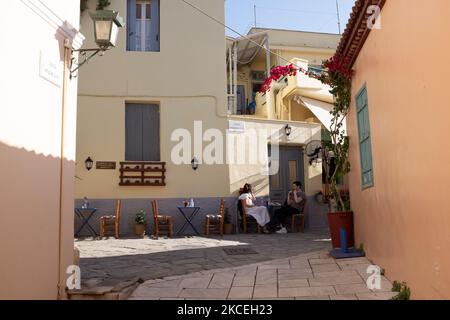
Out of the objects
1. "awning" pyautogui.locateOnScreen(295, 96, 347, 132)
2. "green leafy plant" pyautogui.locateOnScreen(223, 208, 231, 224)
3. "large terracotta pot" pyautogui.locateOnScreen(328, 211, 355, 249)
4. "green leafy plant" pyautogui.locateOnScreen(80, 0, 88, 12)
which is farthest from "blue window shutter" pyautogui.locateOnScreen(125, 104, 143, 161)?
"large terracotta pot" pyautogui.locateOnScreen(328, 211, 355, 249)

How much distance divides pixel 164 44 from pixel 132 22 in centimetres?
117

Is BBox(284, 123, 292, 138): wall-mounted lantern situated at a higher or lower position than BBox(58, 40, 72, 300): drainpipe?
higher

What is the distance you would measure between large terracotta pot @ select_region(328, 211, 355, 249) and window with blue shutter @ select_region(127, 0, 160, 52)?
24.6 feet

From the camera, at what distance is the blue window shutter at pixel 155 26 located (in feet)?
41.9

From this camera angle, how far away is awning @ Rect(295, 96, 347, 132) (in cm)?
1409

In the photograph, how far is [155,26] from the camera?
42.3ft

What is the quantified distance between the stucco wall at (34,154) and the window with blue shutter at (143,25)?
7393 millimetres

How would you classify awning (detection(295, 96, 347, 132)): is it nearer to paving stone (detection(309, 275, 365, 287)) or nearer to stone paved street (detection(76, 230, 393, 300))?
stone paved street (detection(76, 230, 393, 300))

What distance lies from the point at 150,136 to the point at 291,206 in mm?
4280

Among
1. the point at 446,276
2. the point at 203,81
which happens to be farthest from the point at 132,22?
the point at 446,276

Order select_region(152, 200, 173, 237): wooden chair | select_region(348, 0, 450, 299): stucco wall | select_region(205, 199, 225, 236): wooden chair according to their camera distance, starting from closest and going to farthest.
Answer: select_region(348, 0, 450, 299): stucco wall, select_region(152, 200, 173, 237): wooden chair, select_region(205, 199, 225, 236): wooden chair

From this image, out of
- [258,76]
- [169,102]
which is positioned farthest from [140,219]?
[258,76]

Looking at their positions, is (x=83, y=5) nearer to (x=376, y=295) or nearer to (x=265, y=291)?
(x=265, y=291)

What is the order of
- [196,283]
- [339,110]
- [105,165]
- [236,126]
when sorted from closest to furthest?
[196,283] → [339,110] → [105,165] → [236,126]
